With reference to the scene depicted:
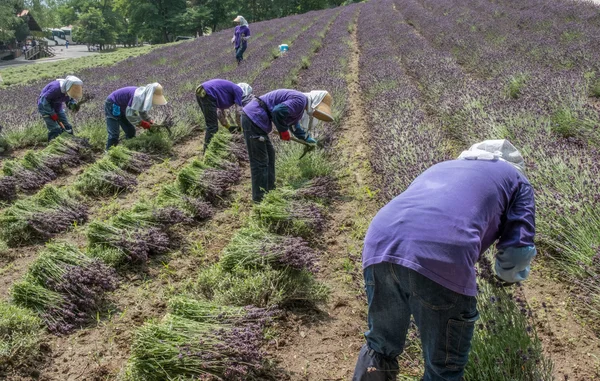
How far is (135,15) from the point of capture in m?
43.0

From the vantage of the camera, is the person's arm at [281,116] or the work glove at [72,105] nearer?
the person's arm at [281,116]

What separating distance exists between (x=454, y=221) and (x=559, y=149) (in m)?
2.70

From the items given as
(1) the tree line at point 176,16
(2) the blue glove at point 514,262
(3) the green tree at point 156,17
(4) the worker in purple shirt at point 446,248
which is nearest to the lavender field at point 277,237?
(2) the blue glove at point 514,262

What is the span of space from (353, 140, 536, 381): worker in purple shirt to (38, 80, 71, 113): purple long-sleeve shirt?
6522 millimetres

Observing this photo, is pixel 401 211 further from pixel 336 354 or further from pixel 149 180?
pixel 149 180

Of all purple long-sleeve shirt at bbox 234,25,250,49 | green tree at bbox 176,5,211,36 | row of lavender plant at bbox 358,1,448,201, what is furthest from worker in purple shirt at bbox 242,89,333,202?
green tree at bbox 176,5,211,36

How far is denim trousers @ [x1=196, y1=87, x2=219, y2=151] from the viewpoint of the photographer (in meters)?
5.83

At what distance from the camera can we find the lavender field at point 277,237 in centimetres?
247

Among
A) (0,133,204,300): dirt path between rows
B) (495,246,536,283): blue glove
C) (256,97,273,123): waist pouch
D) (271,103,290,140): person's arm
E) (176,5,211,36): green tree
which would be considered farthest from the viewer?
(176,5,211,36): green tree

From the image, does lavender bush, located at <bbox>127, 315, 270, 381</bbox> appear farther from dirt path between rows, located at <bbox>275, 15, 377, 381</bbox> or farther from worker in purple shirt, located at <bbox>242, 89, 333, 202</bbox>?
worker in purple shirt, located at <bbox>242, 89, 333, 202</bbox>

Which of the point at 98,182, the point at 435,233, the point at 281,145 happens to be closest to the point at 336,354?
the point at 435,233

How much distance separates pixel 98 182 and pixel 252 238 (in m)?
2.83

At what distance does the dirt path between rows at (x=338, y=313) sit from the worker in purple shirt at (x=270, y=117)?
885mm

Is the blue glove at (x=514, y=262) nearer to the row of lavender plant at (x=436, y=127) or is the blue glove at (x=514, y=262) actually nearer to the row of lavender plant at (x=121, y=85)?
the row of lavender plant at (x=436, y=127)
